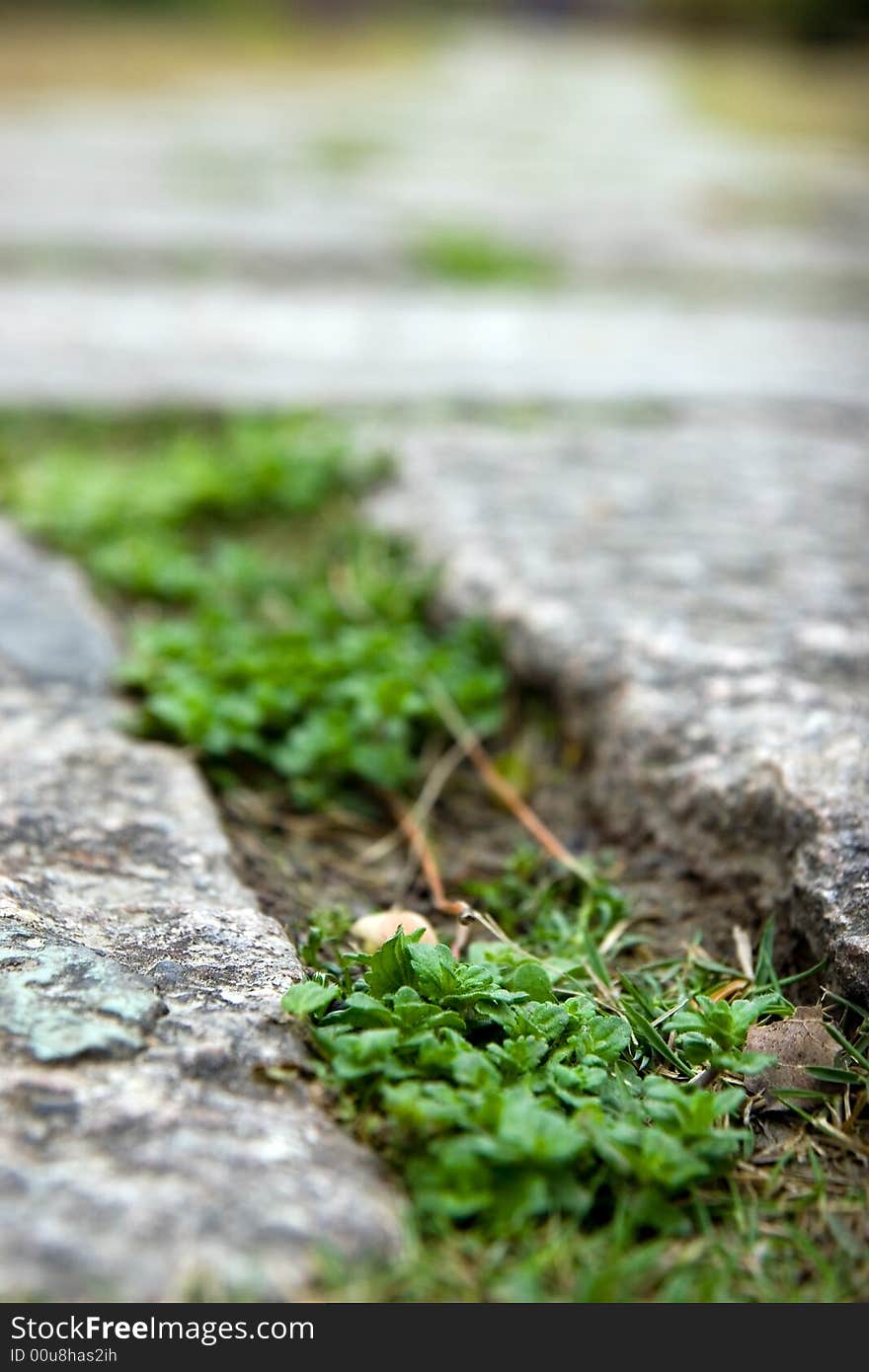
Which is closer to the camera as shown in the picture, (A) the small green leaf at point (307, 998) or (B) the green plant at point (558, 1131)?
(B) the green plant at point (558, 1131)

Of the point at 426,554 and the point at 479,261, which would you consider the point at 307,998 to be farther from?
the point at 479,261

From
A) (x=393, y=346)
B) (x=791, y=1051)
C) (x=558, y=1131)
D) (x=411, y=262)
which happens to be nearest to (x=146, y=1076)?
(x=558, y=1131)

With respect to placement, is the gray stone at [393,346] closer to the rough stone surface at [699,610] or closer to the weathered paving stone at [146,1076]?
the rough stone surface at [699,610]

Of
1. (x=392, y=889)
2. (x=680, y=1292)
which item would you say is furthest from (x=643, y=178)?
(x=680, y=1292)

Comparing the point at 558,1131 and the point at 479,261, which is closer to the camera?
the point at 558,1131

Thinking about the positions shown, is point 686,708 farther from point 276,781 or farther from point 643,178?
point 643,178

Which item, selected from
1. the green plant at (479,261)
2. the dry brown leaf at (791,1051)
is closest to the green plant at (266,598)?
the dry brown leaf at (791,1051)

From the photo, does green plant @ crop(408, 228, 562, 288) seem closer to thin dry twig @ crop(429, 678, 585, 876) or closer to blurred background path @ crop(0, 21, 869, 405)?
blurred background path @ crop(0, 21, 869, 405)
